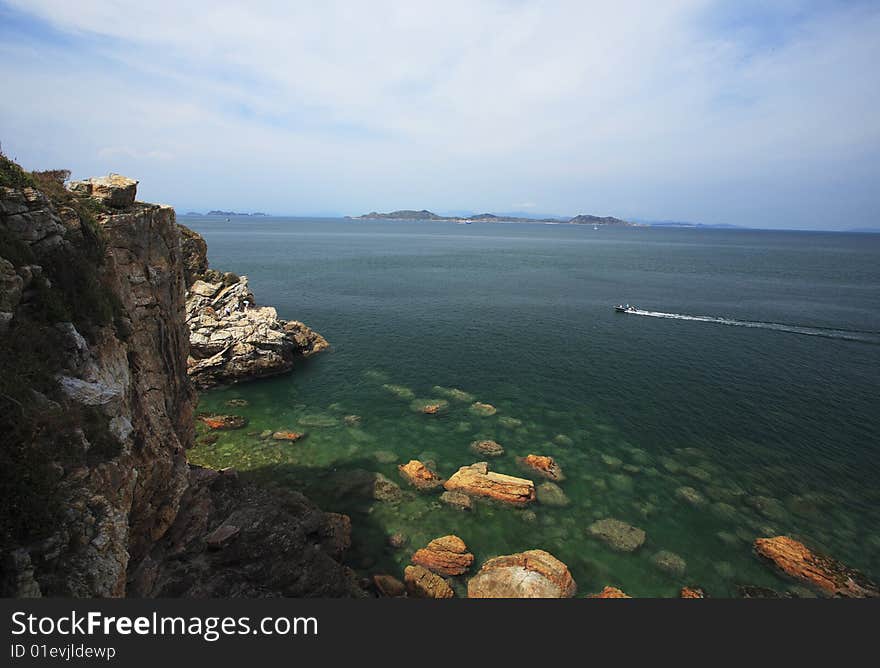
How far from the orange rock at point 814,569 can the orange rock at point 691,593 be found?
570 centimetres

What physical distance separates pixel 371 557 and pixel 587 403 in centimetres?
2767

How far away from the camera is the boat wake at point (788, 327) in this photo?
6288cm

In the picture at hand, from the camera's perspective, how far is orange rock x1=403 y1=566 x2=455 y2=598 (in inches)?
849

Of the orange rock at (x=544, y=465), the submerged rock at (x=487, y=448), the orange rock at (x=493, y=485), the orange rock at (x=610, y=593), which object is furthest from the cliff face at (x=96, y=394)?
the orange rock at (x=544, y=465)

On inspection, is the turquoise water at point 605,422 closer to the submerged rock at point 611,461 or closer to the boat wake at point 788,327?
the submerged rock at point 611,461

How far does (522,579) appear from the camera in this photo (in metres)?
21.6

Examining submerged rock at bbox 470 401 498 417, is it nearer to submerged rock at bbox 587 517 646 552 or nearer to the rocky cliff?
submerged rock at bbox 587 517 646 552

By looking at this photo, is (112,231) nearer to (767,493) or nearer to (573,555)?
(573,555)

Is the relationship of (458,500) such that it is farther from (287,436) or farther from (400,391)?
A: (400,391)

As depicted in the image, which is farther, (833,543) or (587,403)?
(587,403)

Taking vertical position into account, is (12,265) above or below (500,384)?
above

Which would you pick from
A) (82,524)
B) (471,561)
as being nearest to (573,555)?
(471,561)

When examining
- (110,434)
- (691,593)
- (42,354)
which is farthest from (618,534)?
(42,354)

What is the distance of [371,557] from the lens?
2367 cm
